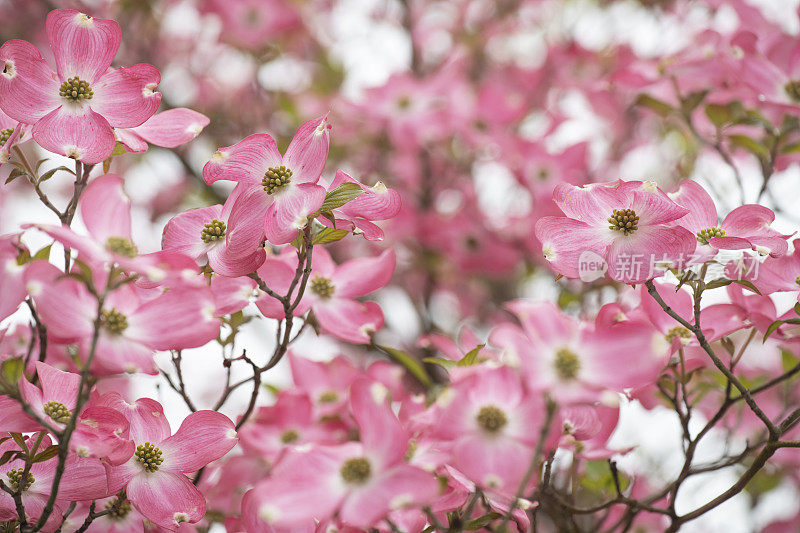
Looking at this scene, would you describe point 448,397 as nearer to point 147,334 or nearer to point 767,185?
point 147,334

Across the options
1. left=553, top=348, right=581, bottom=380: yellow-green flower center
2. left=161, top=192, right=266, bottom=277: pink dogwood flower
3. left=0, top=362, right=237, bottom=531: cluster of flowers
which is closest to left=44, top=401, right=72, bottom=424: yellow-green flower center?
left=0, top=362, right=237, bottom=531: cluster of flowers

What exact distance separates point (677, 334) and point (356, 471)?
1.50 feet

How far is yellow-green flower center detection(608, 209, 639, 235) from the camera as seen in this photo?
0.75 m

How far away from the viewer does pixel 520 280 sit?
6.78 feet

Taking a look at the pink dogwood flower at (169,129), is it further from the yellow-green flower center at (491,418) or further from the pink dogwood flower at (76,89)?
the yellow-green flower center at (491,418)

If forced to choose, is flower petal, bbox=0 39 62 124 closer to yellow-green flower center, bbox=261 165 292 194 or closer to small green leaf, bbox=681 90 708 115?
yellow-green flower center, bbox=261 165 292 194

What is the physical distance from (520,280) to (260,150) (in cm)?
139

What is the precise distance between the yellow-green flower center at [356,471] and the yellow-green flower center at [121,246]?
317 mm

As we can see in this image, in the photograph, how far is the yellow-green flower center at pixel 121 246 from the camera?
0.71 metres

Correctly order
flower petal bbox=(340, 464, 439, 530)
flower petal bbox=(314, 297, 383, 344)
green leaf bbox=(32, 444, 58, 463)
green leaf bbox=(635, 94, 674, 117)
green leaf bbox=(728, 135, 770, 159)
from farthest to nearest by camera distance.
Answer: green leaf bbox=(635, 94, 674, 117) → green leaf bbox=(728, 135, 770, 159) → flower petal bbox=(314, 297, 383, 344) → green leaf bbox=(32, 444, 58, 463) → flower petal bbox=(340, 464, 439, 530)

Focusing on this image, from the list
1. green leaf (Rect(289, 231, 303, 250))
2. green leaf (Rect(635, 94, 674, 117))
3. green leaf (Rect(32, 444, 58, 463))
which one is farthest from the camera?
green leaf (Rect(635, 94, 674, 117))

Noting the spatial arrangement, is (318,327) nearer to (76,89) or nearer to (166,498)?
(166,498)

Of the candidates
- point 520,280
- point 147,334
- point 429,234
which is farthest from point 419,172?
point 147,334

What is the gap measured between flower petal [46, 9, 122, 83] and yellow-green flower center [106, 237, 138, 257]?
0.73 feet
